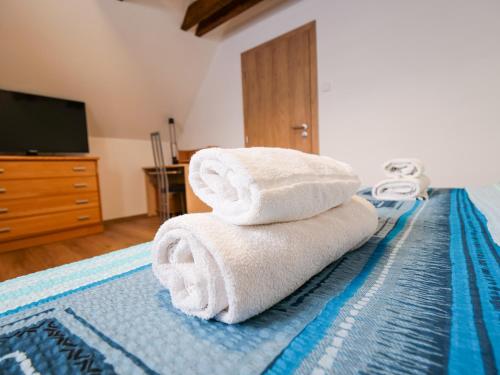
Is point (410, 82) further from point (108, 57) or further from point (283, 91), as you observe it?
point (108, 57)

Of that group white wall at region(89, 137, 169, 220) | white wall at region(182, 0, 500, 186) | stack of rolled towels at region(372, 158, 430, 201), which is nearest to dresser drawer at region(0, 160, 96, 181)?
white wall at region(89, 137, 169, 220)

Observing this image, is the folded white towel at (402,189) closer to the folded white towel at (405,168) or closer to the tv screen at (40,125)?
the folded white towel at (405,168)

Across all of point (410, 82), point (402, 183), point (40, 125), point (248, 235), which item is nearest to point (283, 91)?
point (410, 82)

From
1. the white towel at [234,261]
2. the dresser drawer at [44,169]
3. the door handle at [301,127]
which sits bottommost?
the white towel at [234,261]

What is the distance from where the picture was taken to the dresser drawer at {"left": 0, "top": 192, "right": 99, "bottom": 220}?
2.03 m

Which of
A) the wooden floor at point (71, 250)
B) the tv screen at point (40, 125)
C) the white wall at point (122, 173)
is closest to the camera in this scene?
the wooden floor at point (71, 250)

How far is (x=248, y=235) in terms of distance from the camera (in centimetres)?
31

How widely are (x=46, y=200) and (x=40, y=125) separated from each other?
77 cm

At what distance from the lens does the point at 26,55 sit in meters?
2.15

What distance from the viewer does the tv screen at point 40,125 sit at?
222 centimetres

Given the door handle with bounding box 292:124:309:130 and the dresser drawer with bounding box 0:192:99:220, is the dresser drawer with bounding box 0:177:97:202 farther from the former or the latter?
the door handle with bounding box 292:124:309:130

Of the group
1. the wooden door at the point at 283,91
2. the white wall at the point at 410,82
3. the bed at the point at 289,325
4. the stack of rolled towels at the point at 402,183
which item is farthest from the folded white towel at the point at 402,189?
the wooden door at the point at 283,91

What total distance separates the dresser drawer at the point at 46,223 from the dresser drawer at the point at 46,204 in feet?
0.14

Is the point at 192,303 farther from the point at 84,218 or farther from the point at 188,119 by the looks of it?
the point at 188,119
